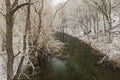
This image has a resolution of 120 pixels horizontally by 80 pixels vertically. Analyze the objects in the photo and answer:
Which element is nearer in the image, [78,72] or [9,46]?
[9,46]

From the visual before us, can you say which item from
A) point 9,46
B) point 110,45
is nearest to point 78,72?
point 110,45

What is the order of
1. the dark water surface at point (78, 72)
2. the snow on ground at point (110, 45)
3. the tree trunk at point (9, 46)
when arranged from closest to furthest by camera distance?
the tree trunk at point (9, 46), the dark water surface at point (78, 72), the snow on ground at point (110, 45)

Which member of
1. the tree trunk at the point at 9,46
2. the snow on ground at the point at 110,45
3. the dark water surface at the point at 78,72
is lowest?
the dark water surface at the point at 78,72

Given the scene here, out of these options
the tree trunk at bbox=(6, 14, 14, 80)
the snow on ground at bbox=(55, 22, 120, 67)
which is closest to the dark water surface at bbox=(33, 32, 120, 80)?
the snow on ground at bbox=(55, 22, 120, 67)

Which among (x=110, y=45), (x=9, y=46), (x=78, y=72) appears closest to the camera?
(x=9, y=46)

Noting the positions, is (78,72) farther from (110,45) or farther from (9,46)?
(9,46)

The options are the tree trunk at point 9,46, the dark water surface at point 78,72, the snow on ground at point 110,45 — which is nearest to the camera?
the tree trunk at point 9,46

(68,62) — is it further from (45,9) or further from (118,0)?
(118,0)

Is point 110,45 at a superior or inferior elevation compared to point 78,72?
superior

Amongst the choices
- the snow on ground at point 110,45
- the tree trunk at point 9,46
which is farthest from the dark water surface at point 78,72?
the tree trunk at point 9,46

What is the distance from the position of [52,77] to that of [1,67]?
4748 millimetres

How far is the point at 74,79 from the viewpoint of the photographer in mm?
17953

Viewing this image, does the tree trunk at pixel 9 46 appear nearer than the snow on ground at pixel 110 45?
Yes

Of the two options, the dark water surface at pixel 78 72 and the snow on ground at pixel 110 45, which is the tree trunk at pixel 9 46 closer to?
the dark water surface at pixel 78 72
